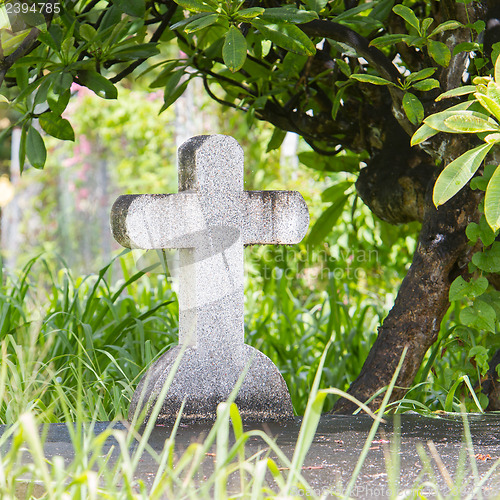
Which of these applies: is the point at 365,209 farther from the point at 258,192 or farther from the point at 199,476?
the point at 199,476

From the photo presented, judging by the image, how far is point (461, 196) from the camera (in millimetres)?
1934

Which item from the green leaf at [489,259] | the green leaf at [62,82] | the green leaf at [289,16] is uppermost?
the green leaf at [289,16]

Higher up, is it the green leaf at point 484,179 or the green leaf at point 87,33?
the green leaf at point 87,33

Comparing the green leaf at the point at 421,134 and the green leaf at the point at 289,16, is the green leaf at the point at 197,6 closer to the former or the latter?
the green leaf at the point at 289,16

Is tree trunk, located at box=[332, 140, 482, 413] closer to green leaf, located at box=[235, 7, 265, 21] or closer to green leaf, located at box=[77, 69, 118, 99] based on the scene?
green leaf, located at box=[235, 7, 265, 21]

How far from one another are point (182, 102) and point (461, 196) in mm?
5086

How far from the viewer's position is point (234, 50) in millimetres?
1477

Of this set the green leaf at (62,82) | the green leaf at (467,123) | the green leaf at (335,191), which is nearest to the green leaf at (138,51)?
the green leaf at (62,82)

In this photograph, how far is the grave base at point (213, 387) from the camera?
1.64 m

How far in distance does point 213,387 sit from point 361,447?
18.7 inches

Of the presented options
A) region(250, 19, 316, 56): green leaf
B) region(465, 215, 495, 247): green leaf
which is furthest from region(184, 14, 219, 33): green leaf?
region(465, 215, 495, 247): green leaf

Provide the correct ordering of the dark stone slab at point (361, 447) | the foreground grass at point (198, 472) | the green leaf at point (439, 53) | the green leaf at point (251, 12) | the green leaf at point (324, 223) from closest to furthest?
the foreground grass at point (198, 472) → the dark stone slab at point (361, 447) → the green leaf at point (251, 12) → the green leaf at point (439, 53) → the green leaf at point (324, 223)

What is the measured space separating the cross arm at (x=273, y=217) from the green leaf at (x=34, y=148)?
23.5 inches

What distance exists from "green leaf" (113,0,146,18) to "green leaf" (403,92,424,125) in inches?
27.9
